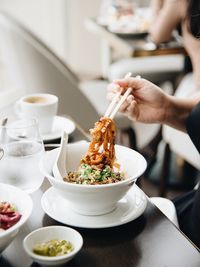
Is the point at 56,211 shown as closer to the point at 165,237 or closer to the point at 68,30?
the point at 165,237

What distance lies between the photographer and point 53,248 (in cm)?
72

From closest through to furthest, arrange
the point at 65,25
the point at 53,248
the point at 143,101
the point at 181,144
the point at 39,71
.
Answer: the point at 53,248 → the point at 143,101 → the point at 39,71 → the point at 181,144 → the point at 65,25

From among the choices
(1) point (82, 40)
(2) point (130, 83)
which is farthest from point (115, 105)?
(1) point (82, 40)

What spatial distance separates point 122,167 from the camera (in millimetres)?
941

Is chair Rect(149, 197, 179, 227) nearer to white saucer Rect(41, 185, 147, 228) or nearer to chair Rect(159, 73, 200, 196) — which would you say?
white saucer Rect(41, 185, 147, 228)

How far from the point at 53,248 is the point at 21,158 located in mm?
239

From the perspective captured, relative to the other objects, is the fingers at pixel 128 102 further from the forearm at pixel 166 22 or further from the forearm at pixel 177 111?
the forearm at pixel 166 22

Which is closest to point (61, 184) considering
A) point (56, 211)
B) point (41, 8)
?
point (56, 211)

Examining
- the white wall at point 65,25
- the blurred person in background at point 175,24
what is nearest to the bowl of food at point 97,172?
the blurred person in background at point 175,24

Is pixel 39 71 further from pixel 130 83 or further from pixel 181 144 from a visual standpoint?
pixel 130 83

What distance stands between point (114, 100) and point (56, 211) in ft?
0.90

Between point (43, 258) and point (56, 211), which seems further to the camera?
point (56, 211)

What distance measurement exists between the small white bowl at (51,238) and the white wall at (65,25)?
8.99ft

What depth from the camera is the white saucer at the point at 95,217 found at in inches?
32.9
